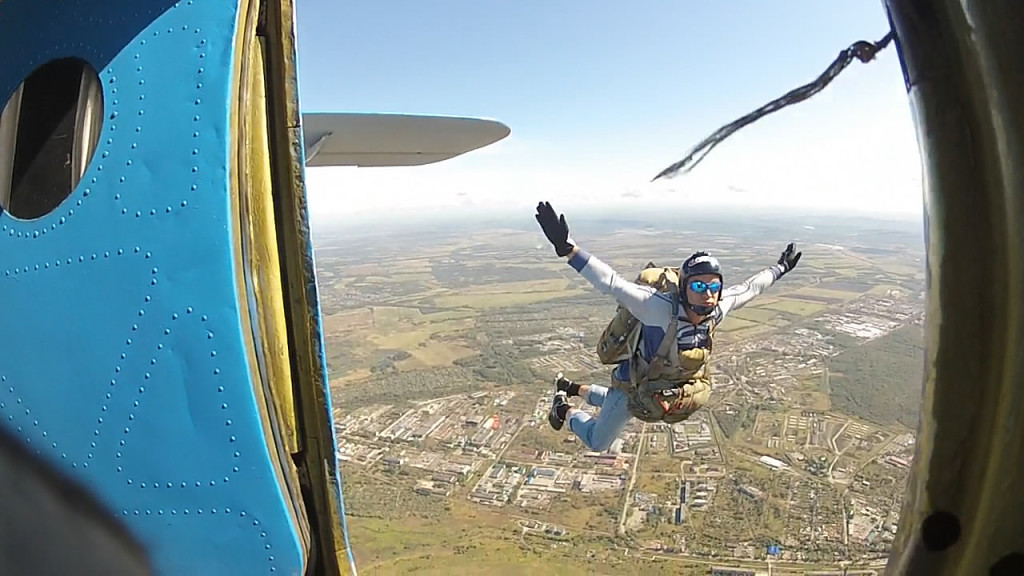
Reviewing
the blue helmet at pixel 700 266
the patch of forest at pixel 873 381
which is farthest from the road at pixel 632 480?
Answer: the blue helmet at pixel 700 266

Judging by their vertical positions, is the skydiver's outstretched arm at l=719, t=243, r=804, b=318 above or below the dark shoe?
above

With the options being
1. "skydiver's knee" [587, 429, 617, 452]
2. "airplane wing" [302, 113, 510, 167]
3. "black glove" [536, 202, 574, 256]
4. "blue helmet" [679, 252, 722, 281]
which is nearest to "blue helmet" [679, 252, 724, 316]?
"blue helmet" [679, 252, 722, 281]

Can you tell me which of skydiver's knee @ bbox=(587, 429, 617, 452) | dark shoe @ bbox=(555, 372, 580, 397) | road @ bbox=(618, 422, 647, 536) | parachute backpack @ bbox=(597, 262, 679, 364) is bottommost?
road @ bbox=(618, 422, 647, 536)

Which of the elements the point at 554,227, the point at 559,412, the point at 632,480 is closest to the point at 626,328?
the point at 554,227

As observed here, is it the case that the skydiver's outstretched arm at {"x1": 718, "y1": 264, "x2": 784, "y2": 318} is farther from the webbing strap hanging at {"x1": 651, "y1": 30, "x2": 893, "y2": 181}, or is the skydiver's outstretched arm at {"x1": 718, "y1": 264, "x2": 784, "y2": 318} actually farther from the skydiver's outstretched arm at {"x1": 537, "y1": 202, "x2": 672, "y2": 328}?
the webbing strap hanging at {"x1": 651, "y1": 30, "x2": 893, "y2": 181}

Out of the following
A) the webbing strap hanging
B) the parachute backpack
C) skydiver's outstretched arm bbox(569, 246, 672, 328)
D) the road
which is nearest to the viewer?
the webbing strap hanging

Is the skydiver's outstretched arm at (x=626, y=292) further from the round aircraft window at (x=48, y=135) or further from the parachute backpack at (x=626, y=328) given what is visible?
the round aircraft window at (x=48, y=135)

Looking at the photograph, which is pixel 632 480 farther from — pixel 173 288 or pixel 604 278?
pixel 173 288
